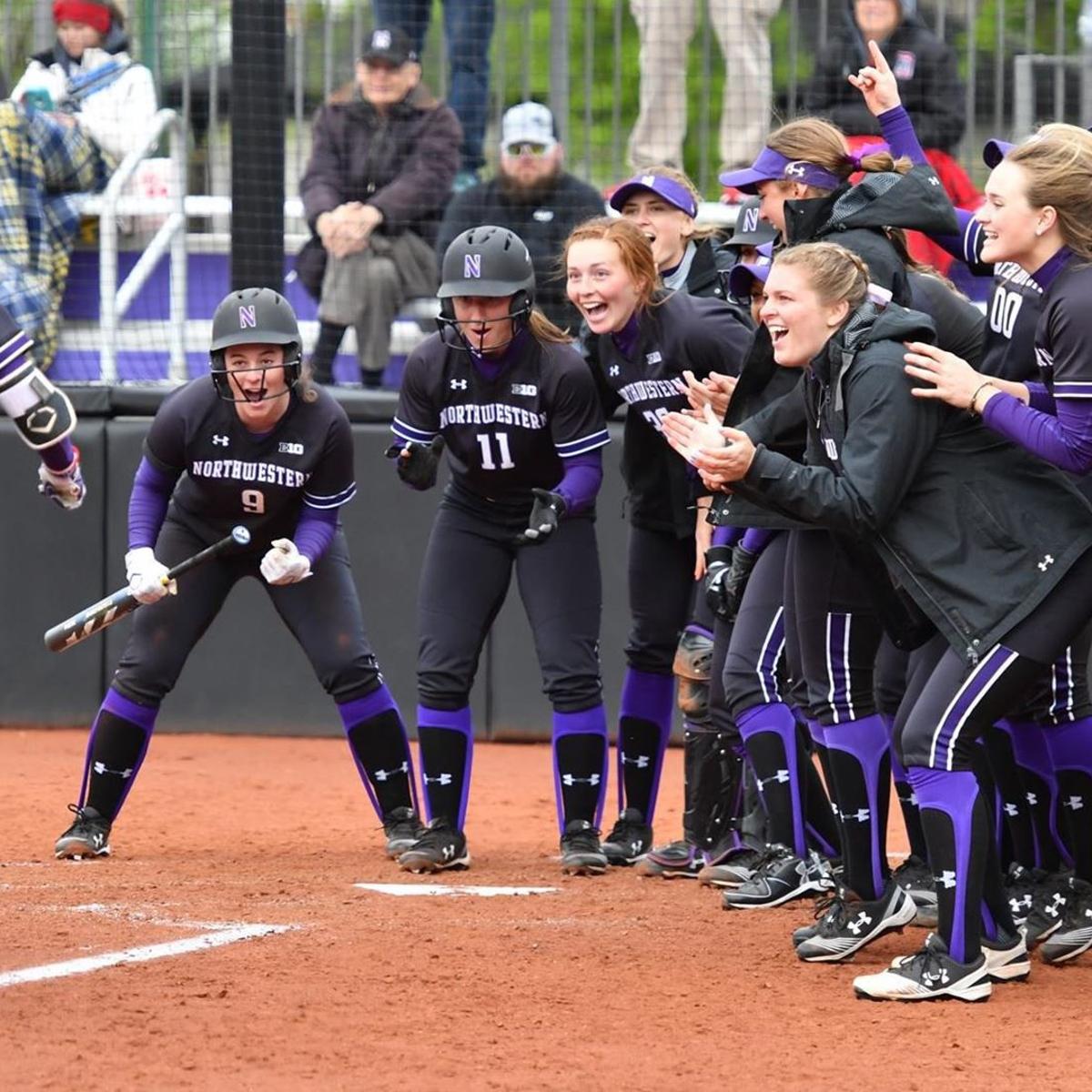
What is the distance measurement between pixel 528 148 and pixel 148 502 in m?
3.35

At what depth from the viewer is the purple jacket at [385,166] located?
9.43 metres

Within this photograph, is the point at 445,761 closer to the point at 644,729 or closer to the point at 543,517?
the point at 644,729

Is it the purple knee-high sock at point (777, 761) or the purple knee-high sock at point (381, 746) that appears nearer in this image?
the purple knee-high sock at point (777, 761)

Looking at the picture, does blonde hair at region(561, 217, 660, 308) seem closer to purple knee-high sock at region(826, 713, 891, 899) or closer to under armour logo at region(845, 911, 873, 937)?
purple knee-high sock at region(826, 713, 891, 899)

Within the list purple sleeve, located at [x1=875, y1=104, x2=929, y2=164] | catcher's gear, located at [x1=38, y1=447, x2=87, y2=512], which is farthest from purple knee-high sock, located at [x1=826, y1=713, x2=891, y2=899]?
catcher's gear, located at [x1=38, y1=447, x2=87, y2=512]

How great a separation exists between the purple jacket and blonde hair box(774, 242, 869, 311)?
4.89 meters

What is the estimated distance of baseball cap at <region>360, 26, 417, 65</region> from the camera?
9.27 m

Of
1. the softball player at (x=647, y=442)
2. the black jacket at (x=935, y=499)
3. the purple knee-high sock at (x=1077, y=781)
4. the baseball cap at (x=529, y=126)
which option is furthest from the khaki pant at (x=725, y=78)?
the black jacket at (x=935, y=499)

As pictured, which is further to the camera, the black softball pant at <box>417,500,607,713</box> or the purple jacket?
the purple jacket

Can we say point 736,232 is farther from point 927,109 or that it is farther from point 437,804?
point 927,109

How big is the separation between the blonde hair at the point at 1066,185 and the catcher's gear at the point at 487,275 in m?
2.07

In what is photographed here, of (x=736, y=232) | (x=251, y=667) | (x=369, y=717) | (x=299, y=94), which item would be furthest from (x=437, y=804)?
(x=299, y=94)

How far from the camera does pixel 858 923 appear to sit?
16.5 ft

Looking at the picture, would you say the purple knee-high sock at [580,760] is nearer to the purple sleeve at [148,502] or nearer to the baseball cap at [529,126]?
the purple sleeve at [148,502]
